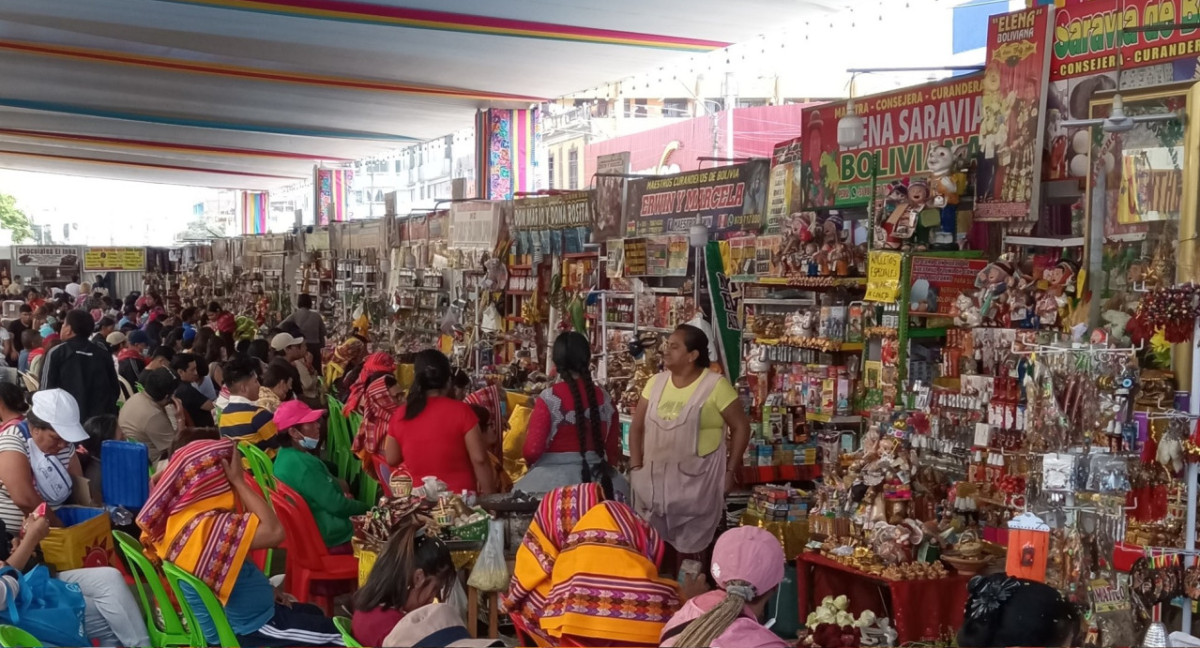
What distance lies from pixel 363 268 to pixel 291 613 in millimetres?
9468

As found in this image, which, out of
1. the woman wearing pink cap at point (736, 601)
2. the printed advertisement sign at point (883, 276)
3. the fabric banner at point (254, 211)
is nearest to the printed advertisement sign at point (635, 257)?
the printed advertisement sign at point (883, 276)

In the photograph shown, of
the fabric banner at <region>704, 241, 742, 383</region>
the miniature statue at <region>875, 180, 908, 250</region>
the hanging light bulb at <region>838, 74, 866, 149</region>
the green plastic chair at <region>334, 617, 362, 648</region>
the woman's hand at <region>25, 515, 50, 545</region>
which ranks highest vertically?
the hanging light bulb at <region>838, 74, 866, 149</region>

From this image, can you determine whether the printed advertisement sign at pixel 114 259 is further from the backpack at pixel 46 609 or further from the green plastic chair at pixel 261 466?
the backpack at pixel 46 609

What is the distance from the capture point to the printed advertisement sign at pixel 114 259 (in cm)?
2436

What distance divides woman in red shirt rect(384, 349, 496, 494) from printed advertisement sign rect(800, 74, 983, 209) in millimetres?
2077

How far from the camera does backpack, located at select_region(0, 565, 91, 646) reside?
11.0 feet

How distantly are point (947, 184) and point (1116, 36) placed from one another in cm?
91

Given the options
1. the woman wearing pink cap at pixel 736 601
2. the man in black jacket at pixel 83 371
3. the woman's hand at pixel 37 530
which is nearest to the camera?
the woman wearing pink cap at pixel 736 601

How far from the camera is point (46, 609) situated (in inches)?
135

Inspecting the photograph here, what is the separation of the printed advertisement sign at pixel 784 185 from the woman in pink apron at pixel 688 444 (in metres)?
1.49

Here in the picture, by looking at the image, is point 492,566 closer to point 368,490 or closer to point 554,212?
point 368,490

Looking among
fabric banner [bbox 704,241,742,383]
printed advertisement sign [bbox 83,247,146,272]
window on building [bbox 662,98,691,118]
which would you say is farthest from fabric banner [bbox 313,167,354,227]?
fabric banner [bbox 704,241,742,383]

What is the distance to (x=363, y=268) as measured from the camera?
13109 mm

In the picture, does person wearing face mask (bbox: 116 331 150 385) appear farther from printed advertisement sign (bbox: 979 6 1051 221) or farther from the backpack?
printed advertisement sign (bbox: 979 6 1051 221)
